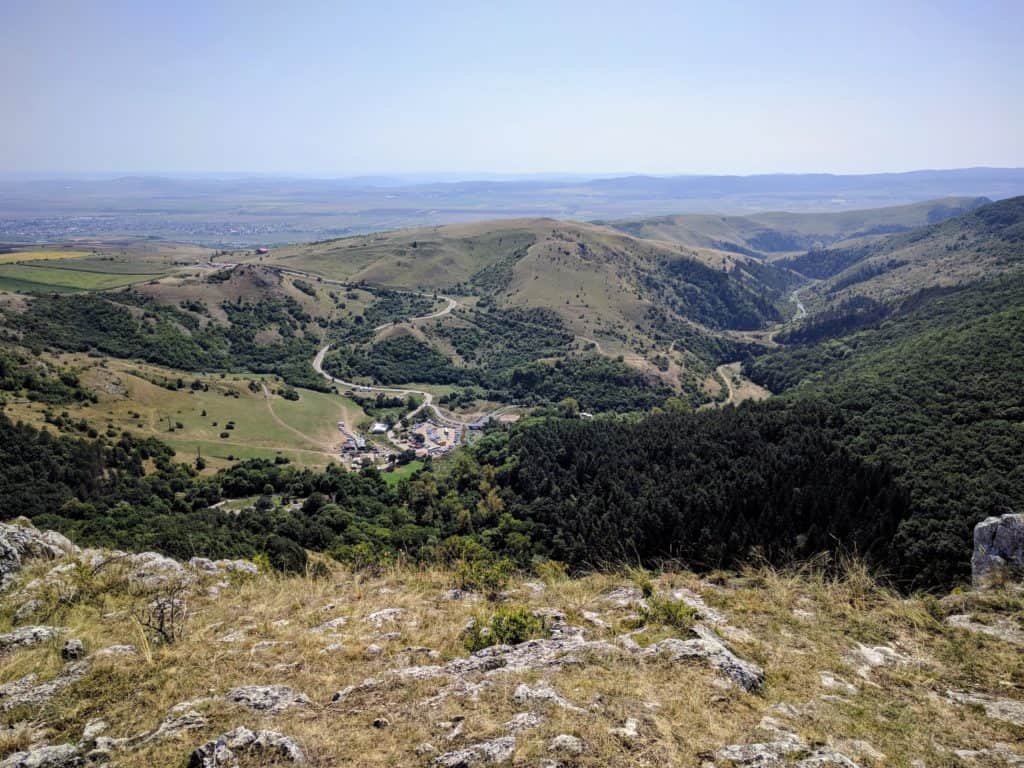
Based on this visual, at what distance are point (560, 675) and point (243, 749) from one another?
17.6 ft

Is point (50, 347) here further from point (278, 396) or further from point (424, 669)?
point (424, 669)

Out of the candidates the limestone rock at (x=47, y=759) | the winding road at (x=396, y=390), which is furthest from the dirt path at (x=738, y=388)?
the limestone rock at (x=47, y=759)

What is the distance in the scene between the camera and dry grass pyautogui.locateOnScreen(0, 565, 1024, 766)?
27.9 ft

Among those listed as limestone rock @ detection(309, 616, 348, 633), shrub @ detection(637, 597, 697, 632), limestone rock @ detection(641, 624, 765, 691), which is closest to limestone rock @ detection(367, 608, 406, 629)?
limestone rock @ detection(309, 616, 348, 633)

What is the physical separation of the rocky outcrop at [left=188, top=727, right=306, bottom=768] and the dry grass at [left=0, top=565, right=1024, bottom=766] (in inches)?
15.7

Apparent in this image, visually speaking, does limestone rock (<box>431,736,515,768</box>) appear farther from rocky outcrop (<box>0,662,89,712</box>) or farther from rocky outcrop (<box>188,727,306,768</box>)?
rocky outcrop (<box>0,662,89,712</box>)

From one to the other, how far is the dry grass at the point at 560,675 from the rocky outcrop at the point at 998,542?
19.6 ft

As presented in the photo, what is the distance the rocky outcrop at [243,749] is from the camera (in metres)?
7.86

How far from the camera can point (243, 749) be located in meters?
8.12

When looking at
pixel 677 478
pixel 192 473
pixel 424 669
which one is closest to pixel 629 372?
pixel 677 478

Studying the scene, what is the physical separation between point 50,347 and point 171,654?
14446cm

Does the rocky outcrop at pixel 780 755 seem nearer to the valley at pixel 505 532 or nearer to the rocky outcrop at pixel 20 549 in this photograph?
the valley at pixel 505 532

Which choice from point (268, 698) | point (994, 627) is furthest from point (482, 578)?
point (994, 627)

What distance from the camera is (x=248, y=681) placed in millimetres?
10555
